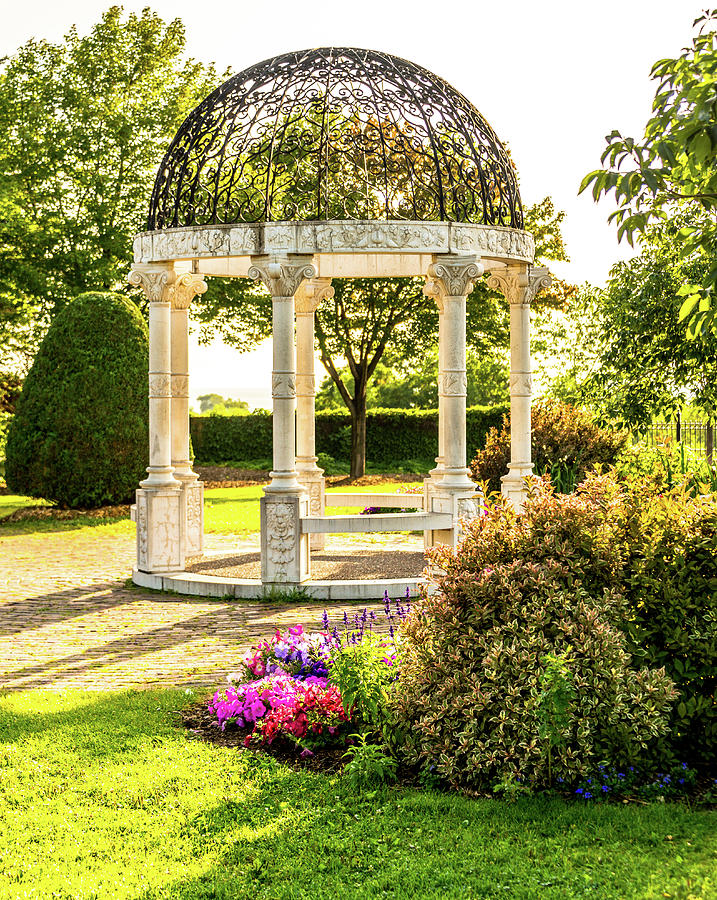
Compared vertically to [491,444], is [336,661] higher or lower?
lower

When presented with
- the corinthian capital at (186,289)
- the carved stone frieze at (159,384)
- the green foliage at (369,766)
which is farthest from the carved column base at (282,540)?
the green foliage at (369,766)

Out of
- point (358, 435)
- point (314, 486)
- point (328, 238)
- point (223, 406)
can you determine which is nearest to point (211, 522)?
point (314, 486)

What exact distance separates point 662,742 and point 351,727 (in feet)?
6.64

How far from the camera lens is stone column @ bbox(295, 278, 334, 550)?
16906 mm

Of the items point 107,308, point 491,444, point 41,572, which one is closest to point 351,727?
point 41,572

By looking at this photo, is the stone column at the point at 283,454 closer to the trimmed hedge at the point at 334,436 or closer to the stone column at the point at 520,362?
the stone column at the point at 520,362

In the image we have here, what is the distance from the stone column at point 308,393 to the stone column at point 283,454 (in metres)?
4.18

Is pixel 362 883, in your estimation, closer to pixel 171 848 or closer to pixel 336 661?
pixel 171 848

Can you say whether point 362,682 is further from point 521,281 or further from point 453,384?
point 521,281

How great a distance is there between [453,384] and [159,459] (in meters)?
4.00

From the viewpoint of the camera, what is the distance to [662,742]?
607 centimetres

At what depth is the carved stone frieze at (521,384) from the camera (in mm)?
14477

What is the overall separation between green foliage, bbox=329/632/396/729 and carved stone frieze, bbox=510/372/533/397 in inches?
317

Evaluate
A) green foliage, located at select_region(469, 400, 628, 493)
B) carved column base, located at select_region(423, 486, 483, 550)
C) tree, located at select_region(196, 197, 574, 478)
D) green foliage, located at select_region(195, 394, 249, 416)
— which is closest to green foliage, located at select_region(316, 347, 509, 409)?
green foliage, located at select_region(195, 394, 249, 416)
